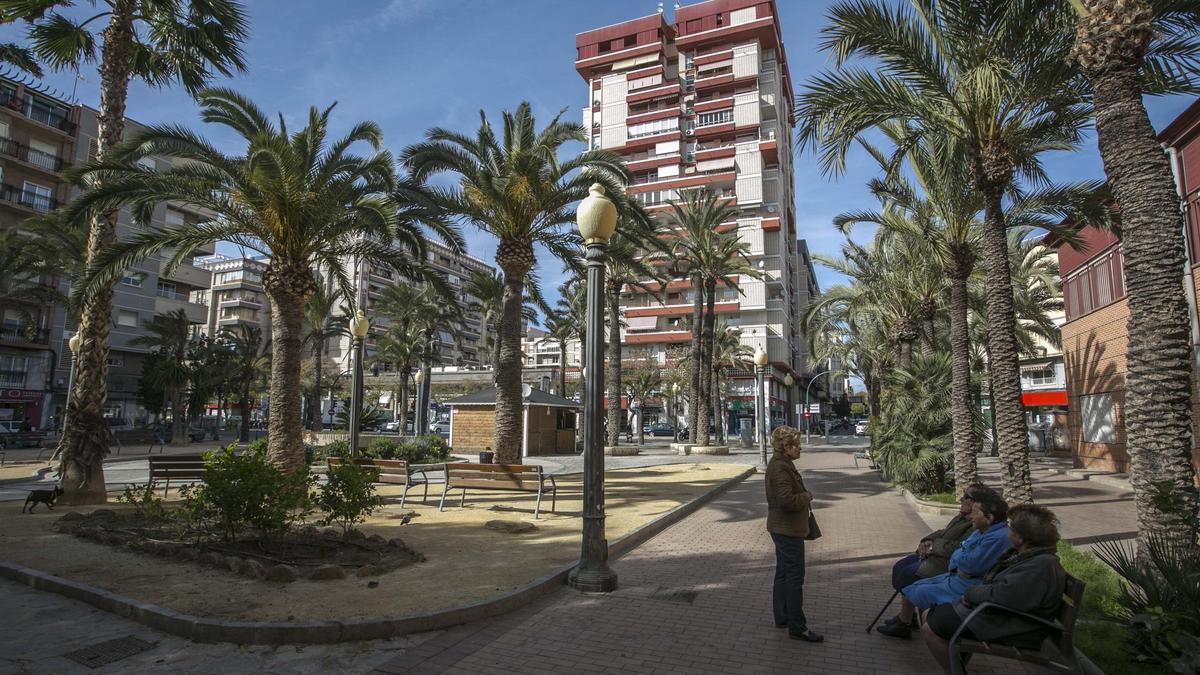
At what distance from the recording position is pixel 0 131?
1489 inches

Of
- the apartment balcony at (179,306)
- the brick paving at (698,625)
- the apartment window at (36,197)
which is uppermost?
the apartment window at (36,197)

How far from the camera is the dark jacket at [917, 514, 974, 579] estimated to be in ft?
15.6

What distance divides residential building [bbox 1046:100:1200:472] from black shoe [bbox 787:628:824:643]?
13.5 m

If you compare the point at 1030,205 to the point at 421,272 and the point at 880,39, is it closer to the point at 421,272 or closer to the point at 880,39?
the point at 880,39

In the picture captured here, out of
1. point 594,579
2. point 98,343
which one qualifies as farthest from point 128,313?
point 594,579

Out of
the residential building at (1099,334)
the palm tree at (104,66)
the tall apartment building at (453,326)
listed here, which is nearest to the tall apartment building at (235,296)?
the tall apartment building at (453,326)

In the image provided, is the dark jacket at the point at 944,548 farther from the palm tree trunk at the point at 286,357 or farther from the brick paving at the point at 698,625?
the palm tree trunk at the point at 286,357

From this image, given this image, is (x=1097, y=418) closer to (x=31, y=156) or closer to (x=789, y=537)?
(x=789, y=537)

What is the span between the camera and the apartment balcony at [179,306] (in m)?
47.4

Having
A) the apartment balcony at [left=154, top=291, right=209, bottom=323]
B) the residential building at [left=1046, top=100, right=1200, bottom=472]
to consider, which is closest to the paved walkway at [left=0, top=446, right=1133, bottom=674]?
the residential building at [left=1046, top=100, right=1200, bottom=472]

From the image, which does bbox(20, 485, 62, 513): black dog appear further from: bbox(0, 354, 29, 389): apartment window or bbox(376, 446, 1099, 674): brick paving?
bbox(0, 354, 29, 389): apartment window

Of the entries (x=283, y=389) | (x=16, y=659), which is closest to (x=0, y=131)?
(x=283, y=389)

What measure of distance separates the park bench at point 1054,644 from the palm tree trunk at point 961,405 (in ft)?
25.7

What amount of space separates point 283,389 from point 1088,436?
853 inches
